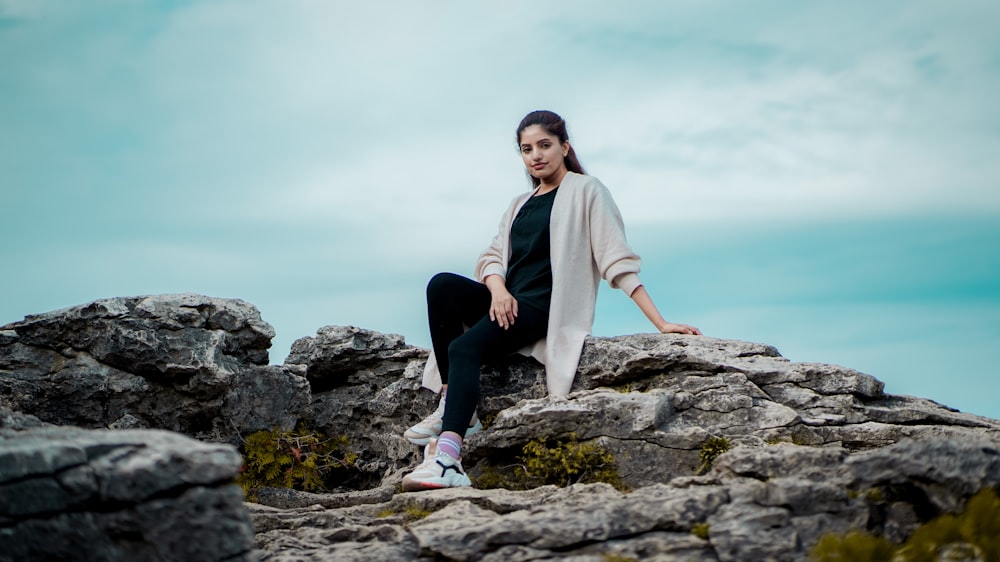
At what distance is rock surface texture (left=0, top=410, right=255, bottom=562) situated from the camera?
487cm

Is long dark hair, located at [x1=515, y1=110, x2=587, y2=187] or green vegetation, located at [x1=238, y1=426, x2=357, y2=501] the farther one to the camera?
green vegetation, located at [x1=238, y1=426, x2=357, y2=501]

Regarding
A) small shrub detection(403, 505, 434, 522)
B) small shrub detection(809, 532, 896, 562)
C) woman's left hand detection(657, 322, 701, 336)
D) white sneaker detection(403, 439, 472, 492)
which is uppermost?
woman's left hand detection(657, 322, 701, 336)

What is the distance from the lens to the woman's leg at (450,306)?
951 centimetres

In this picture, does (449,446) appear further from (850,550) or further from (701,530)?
(850,550)

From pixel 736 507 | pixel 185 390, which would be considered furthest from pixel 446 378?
pixel 736 507

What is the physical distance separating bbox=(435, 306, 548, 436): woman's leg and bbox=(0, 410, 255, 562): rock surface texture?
3.76m

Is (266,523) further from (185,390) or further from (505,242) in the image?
(505,242)

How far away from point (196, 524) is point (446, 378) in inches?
193

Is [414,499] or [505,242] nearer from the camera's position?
[414,499]

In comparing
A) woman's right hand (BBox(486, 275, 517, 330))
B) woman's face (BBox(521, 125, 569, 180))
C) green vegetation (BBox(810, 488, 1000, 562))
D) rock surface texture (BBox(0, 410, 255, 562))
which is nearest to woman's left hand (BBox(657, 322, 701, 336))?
woman's right hand (BBox(486, 275, 517, 330))

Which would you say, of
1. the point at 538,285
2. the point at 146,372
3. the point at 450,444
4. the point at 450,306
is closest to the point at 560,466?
the point at 450,444

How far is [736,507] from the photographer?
5.77m

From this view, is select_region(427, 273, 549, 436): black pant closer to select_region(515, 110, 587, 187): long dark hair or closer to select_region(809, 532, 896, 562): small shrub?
select_region(515, 110, 587, 187): long dark hair

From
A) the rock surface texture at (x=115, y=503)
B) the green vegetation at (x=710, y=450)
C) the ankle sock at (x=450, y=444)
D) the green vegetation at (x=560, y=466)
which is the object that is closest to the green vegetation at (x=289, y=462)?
the ankle sock at (x=450, y=444)
